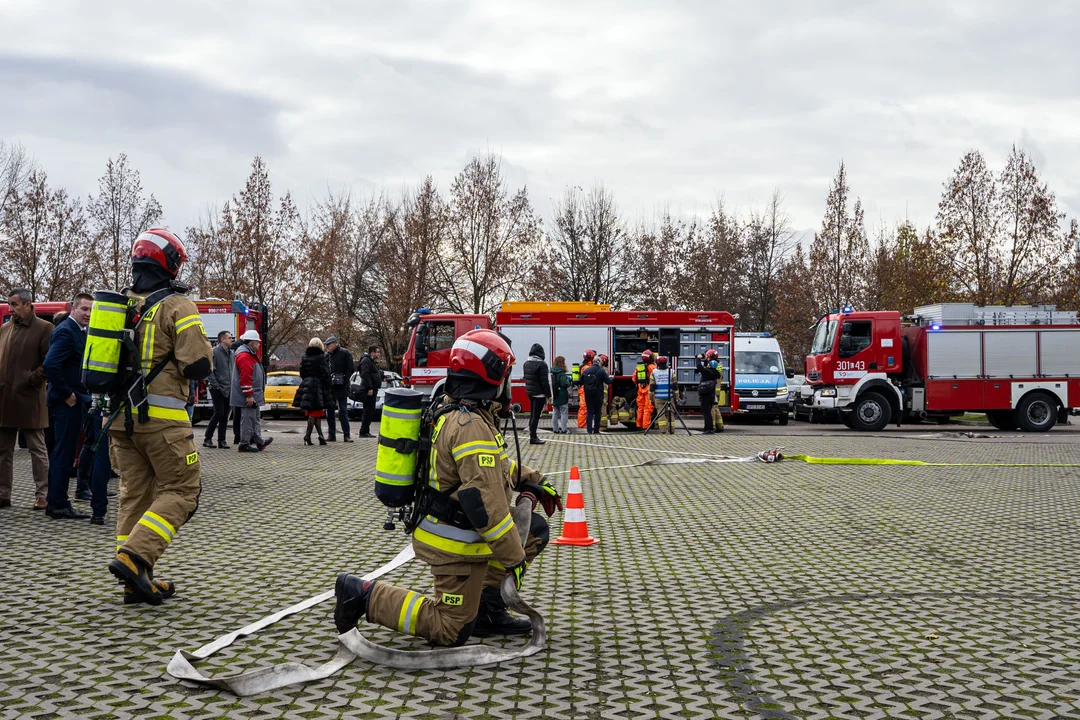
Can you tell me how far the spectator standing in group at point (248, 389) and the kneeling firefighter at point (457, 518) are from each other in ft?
35.8

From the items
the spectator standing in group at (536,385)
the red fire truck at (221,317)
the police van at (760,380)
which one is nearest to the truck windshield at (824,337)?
the police van at (760,380)

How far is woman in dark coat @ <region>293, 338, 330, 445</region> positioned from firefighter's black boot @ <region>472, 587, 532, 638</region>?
39.7 feet

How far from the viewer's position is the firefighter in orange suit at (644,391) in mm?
22734

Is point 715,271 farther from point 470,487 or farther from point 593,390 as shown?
point 470,487

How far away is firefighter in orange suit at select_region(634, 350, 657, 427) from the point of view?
22734mm

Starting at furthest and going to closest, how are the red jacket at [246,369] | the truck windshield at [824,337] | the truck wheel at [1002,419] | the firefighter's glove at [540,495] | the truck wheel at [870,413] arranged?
the truck wheel at [1002,419], the truck windshield at [824,337], the truck wheel at [870,413], the red jacket at [246,369], the firefighter's glove at [540,495]

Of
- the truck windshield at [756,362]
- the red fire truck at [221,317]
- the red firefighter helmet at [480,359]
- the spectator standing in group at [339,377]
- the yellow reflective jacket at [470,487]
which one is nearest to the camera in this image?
the yellow reflective jacket at [470,487]

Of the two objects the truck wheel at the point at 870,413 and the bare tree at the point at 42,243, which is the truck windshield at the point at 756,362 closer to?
the truck wheel at the point at 870,413

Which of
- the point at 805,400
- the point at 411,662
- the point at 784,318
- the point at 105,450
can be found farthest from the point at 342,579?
the point at 784,318

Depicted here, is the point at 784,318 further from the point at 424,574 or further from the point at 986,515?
the point at 424,574

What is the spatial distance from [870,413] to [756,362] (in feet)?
13.7

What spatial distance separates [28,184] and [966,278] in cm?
3285

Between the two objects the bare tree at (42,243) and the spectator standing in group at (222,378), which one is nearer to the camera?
the spectator standing in group at (222,378)

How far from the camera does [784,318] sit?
128 ft
